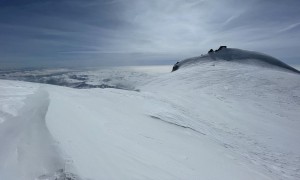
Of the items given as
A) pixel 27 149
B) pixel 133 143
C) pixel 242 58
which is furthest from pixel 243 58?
pixel 27 149

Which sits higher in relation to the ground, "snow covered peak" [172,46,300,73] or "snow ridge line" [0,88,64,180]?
"snow covered peak" [172,46,300,73]

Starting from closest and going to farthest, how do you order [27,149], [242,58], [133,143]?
[27,149]
[133,143]
[242,58]

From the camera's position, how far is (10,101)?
9.55 m

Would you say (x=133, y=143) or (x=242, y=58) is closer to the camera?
(x=133, y=143)

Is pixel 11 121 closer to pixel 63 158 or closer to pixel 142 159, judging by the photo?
pixel 63 158

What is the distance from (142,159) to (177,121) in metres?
6.94

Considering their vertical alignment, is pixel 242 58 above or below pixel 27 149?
above

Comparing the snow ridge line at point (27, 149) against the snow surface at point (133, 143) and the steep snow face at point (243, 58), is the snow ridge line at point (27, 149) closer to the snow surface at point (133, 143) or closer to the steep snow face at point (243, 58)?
the snow surface at point (133, 143)

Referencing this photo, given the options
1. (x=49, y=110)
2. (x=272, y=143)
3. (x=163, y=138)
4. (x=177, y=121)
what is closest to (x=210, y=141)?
(x=177, y=121)

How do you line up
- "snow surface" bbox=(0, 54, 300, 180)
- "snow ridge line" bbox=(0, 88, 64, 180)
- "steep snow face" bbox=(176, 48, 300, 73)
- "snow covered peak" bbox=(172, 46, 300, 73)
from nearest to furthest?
"snow ridge line" bbox=(0, 88, 64, 180)
"snow surface" bbox=(0, 54, 300, 180)
"snow covered peak" bbox=(172, 46, 300, 73)
"steep snow face" bbox=(176, 48, 300, 73)

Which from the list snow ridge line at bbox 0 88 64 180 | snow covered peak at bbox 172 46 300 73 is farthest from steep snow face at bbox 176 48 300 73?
snow ridge line at bbox 0 88 64 180

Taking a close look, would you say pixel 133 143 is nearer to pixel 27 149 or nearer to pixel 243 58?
pixel 27 149

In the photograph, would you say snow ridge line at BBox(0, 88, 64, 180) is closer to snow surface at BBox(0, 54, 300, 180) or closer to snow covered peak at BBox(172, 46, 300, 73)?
snow surface at BBox(0, 54, 300, 180)

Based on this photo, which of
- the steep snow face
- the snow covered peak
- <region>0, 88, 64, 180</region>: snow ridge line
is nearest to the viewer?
<region>0, 88, 64, 180</region>: snow ridge line
